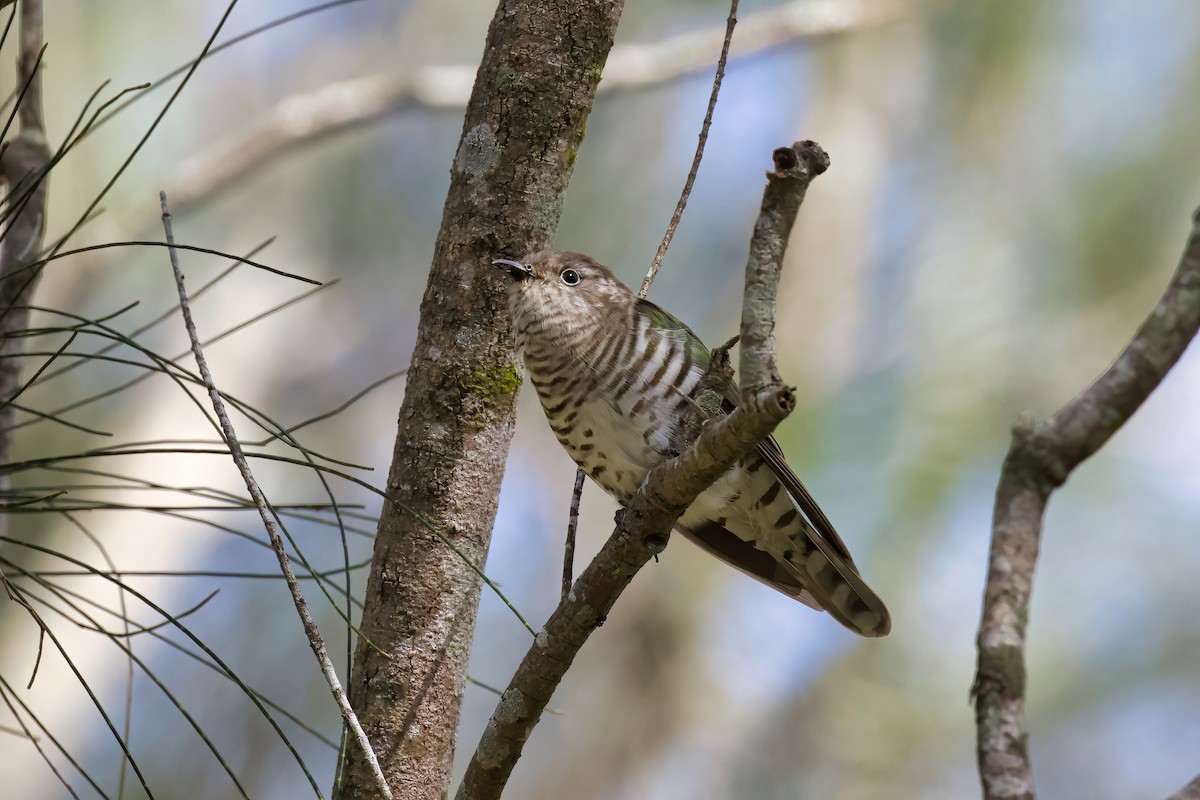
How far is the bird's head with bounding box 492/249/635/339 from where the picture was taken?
107 inches

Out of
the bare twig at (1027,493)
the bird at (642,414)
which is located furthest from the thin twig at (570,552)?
the bare twig at (1027,493)

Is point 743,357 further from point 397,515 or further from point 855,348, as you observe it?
point 855,348

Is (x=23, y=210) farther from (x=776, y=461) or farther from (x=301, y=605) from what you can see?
(x=776, y=461)

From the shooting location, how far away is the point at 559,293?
3.05 metres

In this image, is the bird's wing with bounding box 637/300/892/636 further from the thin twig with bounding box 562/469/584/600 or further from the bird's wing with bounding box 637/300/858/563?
the thin twig with bounding box 562/469/584/600

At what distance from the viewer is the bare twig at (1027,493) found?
1520 mm

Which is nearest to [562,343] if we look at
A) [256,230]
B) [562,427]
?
[562,427]

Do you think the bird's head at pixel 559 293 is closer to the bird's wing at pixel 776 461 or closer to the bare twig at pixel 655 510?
the bird's wing at pixel 776 461

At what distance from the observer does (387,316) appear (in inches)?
404

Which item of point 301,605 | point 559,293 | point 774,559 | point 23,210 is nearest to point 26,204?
point 23,210

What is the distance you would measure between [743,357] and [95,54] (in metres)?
9.00

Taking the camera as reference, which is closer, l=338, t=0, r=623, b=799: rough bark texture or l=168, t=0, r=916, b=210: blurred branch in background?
l=338, t=0, r=623, b=799: rough bark texture

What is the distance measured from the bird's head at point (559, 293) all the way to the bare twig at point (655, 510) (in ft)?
2.42

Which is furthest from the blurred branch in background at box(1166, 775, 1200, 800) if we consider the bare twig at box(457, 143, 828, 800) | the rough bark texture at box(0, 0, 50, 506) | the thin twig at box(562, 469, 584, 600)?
the rough bark texture at box(0, 0, 50, 506)
